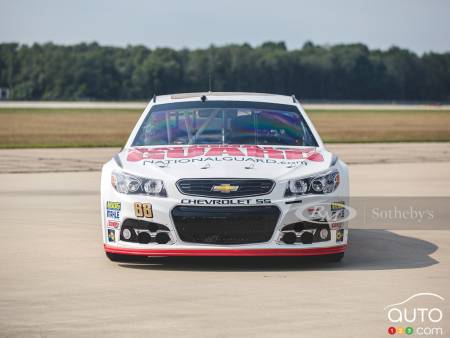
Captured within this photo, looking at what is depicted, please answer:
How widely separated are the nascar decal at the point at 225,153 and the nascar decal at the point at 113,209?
46cm

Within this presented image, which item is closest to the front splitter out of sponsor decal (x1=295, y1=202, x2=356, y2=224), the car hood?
sponsor decal (x1=295, y1=202, x2=356, y2=224)

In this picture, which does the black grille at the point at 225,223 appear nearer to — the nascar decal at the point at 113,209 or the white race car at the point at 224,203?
the white race car at the point at 224,203

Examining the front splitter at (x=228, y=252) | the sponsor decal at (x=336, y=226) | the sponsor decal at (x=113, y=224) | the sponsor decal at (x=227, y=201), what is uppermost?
the sponsor decal at (x=227, y=201)

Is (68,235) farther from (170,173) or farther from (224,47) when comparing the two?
(224,47)

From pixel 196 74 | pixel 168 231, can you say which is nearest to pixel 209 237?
pixel 168 231

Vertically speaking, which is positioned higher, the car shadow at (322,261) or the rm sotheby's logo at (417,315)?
the rm sotheby's logo at (417,315)

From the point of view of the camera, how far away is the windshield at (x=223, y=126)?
948 centimetres

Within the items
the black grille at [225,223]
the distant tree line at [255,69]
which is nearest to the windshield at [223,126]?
the black grille at [225,223]

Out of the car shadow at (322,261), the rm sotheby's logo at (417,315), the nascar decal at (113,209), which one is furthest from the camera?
the car shadow at (322,261)

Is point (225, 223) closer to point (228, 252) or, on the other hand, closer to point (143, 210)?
point (228, 252)

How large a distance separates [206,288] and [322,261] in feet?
5.17

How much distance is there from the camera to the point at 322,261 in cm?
888

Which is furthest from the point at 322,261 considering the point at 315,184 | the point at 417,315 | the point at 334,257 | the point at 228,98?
the point at 417,315

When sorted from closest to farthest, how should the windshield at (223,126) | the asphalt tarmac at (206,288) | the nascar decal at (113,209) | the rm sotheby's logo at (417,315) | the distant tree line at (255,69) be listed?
the rm sotheby's logo at (417,315)
the asphalt tarmac at (206,288)
the nascar decal at (113,209)
the windshield at (223,126)
the distant tree line at (255,69)
